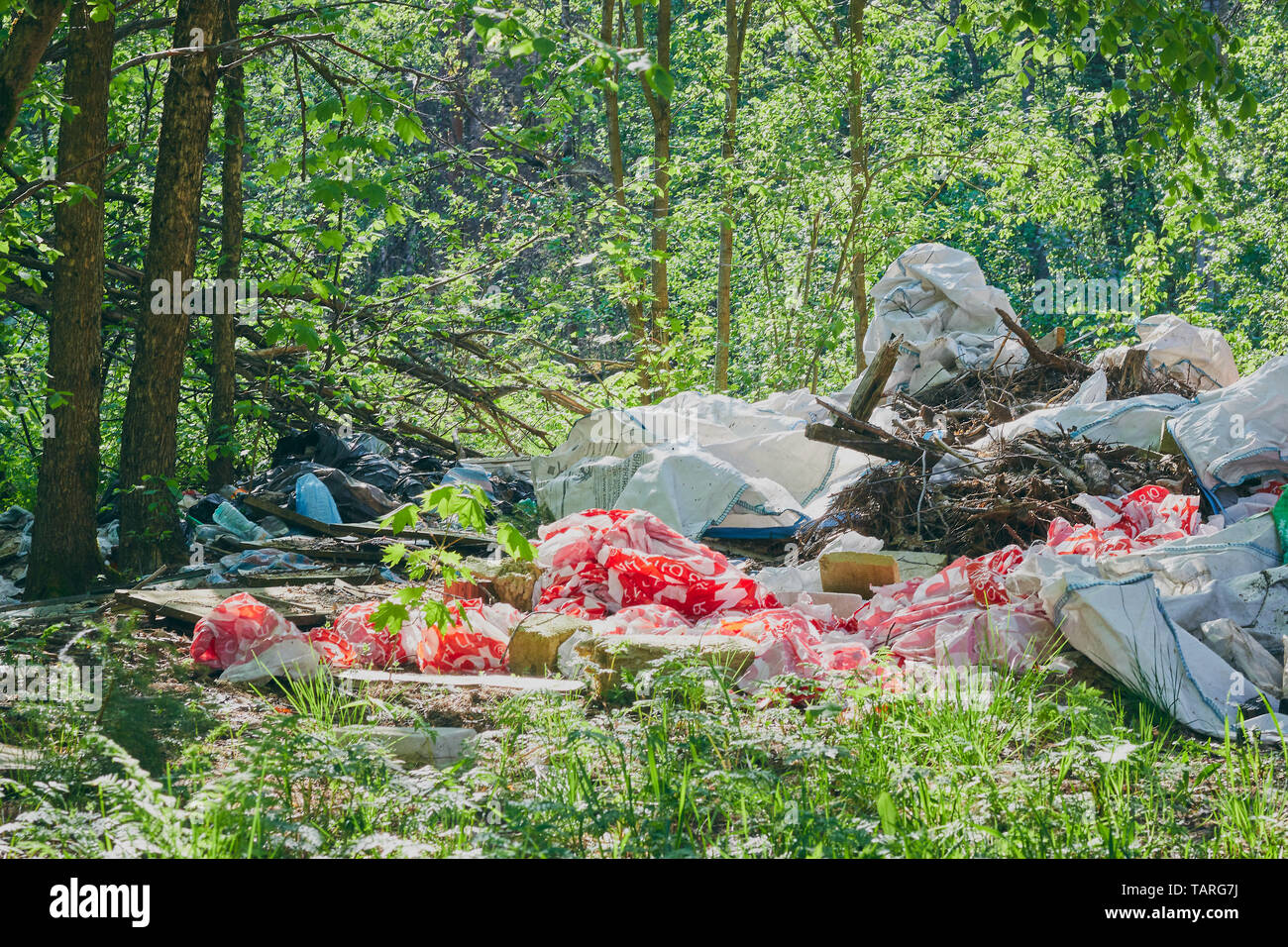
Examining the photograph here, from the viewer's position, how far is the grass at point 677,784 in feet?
6.99

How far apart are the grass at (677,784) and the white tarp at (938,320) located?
A: 494 centimetres

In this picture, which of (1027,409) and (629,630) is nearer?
(629,630)

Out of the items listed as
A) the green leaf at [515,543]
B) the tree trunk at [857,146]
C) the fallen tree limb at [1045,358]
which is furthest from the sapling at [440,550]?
the tree trunk at [857,146]

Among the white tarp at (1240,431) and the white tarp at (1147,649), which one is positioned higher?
the white tarp at (1240,431)

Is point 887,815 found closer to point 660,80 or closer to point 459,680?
point 660,80

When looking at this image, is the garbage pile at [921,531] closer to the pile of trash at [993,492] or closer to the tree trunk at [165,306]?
the pile of trash at [993,492]

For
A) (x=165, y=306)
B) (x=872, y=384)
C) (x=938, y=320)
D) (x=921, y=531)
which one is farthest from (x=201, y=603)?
(x=938, y=320)

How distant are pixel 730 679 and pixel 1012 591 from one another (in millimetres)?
1239

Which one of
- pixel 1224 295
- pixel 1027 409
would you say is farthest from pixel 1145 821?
pixel 1224 295

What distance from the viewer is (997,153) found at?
446 inches

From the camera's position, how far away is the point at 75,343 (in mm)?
5727

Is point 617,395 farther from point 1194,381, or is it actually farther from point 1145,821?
point 1145,821

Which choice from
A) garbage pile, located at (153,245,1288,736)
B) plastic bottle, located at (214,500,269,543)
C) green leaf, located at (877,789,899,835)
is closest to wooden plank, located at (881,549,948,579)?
garbage pile, located at (153,245,1288,736)

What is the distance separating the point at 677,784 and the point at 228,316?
6.08 metres
